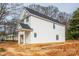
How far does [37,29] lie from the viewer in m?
4.81

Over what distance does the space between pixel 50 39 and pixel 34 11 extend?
16.3 inches

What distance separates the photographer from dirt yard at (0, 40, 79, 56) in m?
4.76

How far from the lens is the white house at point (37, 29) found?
4.79m

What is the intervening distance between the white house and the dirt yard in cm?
6

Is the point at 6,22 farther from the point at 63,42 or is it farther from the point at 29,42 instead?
the point at 63,42

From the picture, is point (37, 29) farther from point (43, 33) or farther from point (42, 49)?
point (42, 49)

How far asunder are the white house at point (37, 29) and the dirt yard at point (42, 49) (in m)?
0.06

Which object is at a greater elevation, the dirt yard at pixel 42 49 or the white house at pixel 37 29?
the white house at pixel 37 29

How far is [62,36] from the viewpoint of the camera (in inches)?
189

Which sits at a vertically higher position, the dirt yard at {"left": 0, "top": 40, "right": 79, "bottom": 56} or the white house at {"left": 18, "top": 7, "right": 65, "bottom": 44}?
the white house at {"left": 18, "top": 7, "right": 65, "bottom": 44}

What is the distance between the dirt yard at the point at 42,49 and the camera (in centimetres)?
476

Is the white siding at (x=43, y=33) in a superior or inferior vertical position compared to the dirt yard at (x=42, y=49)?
superior

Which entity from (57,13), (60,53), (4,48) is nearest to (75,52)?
(60,53)

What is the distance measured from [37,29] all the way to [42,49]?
0.87ft
